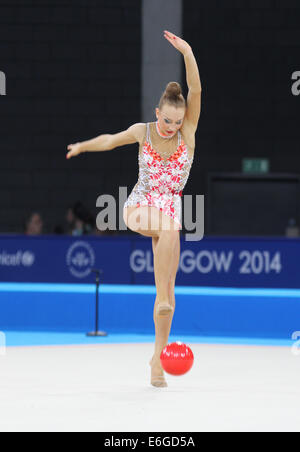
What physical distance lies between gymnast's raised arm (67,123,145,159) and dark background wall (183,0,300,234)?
7.77 metres

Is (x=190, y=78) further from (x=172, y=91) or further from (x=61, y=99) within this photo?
(x=61, y=99)

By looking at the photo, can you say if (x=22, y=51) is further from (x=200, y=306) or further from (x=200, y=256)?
(x=200, y=306)

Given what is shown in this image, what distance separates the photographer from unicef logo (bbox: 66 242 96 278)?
8203mm

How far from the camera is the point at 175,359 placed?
405 centimetres

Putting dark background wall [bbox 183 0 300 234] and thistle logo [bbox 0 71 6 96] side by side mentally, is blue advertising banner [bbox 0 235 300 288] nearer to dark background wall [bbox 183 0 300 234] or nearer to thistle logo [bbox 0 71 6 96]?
dark background wall [bbox 183 0 300 234]

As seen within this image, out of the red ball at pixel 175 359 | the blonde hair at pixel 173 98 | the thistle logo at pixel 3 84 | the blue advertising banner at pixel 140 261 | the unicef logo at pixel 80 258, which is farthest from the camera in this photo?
the thistle logo at pixel 3 84

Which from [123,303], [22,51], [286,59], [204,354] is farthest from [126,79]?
[204,354]

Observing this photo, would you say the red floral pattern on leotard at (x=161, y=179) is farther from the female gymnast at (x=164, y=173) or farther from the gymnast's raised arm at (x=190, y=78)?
the gymnast's raised arm at (x=190, y=78)

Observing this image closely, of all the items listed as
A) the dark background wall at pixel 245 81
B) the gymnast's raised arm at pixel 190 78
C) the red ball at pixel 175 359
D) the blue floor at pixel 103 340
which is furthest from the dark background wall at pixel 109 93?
the red ball at pixel 175 359

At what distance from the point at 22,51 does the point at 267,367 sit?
27.2ft

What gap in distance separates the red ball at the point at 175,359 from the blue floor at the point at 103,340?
7.76 ft

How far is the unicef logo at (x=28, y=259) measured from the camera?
27.3ft

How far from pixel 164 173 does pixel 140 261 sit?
3.90m

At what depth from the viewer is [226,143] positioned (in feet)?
39.9
